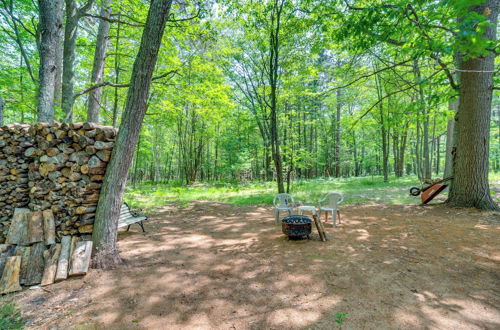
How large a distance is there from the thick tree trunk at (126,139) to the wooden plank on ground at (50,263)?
473 millimetres

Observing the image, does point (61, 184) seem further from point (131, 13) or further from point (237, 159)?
point (237, 159)

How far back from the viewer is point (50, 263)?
3006mm

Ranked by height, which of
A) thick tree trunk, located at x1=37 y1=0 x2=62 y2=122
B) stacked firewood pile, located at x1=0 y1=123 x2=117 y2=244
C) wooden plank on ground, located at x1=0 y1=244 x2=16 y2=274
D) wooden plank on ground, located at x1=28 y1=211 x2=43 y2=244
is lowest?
wooden plank on ground, located at x1=0 y1=244 x2=16 y2=274

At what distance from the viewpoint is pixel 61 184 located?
358 cm

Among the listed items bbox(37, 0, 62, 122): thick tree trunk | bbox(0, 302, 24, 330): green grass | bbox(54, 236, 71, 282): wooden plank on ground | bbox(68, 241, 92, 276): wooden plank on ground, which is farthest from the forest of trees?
bbox(0, 302, 24, 330): green grass

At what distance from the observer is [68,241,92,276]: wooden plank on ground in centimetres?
292

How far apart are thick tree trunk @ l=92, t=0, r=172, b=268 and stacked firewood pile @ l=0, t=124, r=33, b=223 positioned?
72.5 inches

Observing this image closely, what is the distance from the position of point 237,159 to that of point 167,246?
1358 centimetres

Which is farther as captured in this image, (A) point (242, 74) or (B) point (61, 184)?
(A) point (242, 74)

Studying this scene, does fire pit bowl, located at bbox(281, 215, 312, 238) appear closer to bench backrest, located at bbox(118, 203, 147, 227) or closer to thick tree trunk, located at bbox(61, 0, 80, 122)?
bench backrest, located at bbox(118, 203, 147, 227)

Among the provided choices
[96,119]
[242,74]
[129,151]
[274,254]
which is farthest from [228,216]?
[242,74]

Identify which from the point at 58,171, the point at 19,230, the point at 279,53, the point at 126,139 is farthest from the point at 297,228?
the point at 279,53

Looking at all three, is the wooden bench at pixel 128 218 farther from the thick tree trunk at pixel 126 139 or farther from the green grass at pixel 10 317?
the green grass at pixel 10 317

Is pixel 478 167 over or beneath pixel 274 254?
over
